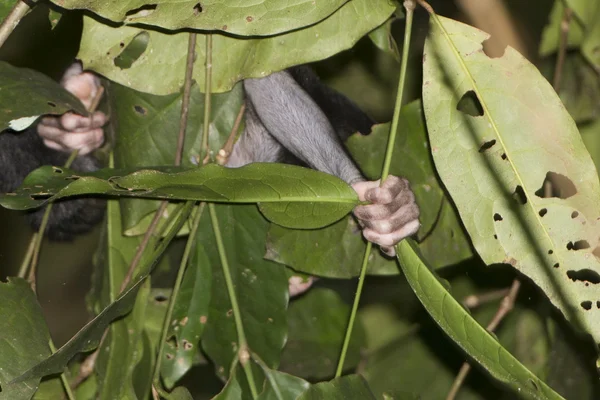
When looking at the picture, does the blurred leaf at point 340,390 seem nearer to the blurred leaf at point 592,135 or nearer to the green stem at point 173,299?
the green stem at point 173,299

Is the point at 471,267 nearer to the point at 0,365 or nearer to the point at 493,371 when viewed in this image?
the point at 493,371

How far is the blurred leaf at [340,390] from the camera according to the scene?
95 centimetres

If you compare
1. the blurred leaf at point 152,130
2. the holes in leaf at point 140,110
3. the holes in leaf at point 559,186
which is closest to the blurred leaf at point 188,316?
the blurred leaf at point 152,130

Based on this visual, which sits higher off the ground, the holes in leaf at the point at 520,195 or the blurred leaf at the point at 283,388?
the holes in leaf at the point at 520,195

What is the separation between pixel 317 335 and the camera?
1.72m

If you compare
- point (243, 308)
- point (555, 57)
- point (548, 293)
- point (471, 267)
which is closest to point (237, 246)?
point (243, 308)

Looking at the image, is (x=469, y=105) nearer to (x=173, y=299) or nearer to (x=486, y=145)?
(x=486, y=145)

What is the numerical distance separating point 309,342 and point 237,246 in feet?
1.64

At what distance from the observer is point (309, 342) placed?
5.69ft

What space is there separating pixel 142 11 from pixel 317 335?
927 millimetres

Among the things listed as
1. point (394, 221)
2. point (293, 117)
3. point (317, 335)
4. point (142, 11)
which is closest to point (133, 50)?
point (142, 11)

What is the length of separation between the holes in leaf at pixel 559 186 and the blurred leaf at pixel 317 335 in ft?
2.36

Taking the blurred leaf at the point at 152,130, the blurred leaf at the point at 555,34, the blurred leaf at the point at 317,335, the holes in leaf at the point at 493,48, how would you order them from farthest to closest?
the blurred leaf at the point at 317,335
the blurred leaf at the point at 555,34
the blurred leaf at the point at 152,130
the holes in leaf at the point at 493,48

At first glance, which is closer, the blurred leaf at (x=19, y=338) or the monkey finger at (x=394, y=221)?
the blurred leaf at (x=19, y=338)
